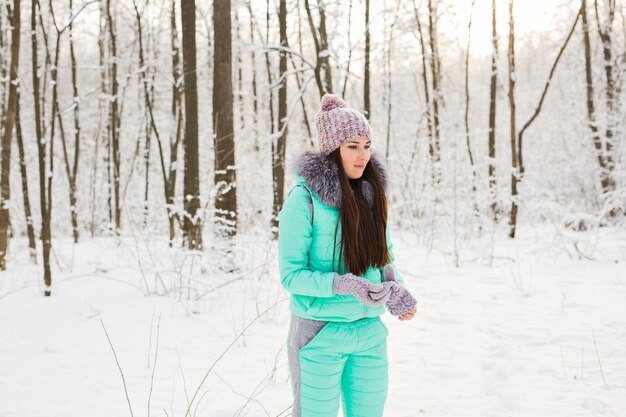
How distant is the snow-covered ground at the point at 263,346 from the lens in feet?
9.31

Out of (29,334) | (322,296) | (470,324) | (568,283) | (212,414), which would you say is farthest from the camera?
(568,283)

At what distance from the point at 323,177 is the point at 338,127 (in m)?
0.23

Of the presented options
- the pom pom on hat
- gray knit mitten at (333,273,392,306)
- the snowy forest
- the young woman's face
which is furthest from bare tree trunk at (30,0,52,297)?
gray knit mitten at (333,273,392,306)

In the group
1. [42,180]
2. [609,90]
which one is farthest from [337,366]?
[609,90]

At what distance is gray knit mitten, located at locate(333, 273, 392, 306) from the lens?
158 cm

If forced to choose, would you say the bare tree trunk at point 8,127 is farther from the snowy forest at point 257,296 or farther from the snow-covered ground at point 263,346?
the snow-covered ground at point 263,346

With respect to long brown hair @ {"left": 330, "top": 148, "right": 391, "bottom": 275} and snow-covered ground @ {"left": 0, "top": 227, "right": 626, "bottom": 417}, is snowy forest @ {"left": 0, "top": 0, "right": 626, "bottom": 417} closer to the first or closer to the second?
snow-covered ground @ {"left": 0, "top": 227, "right": 626, "bottom": 417}

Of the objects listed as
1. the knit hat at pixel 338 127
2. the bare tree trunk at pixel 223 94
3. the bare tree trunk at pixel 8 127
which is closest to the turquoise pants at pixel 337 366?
the knit hat at pixel 338 127

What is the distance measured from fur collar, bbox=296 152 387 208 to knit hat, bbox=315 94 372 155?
0.22ft

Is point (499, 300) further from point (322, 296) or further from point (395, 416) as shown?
point (322, 296)

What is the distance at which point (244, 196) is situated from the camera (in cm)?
1327

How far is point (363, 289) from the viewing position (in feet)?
5.18

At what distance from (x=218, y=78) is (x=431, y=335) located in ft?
14.2

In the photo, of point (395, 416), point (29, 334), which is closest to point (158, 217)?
point (29, 334)
